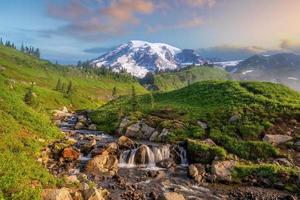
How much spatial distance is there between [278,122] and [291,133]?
645 cm

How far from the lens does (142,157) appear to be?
2295 inches

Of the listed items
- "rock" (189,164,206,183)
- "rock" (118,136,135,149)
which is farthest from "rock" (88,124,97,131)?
"rock" (189,164,206,183)

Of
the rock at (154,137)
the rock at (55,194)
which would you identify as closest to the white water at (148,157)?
the rock at (154,137)

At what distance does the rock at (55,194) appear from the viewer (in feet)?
96.5

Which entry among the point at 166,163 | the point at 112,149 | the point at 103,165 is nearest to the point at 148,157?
the point at 166,163

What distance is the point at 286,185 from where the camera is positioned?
48031mm

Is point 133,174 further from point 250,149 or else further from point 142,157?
point 250,149

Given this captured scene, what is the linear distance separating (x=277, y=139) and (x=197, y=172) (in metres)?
26.0

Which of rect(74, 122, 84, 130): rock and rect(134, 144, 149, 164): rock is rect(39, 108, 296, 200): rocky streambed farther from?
rect(74, 122, 84, 130): rock

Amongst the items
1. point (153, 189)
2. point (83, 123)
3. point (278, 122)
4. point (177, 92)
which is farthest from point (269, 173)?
point (177, 92)

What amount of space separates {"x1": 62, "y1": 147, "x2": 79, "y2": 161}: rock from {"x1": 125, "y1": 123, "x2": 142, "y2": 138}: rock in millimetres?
28226

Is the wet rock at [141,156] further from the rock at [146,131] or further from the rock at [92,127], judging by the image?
the rock at [92,127]

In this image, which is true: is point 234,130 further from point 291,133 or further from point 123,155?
point 123,155

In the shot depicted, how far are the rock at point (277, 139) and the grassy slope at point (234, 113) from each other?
7.97ft
